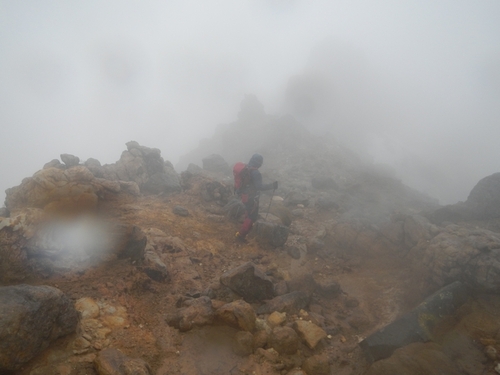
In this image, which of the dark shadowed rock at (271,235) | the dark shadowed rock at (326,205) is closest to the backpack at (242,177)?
the dark shadowed rock at (271,235)

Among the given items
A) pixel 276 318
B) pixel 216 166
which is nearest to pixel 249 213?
pixel 276 318

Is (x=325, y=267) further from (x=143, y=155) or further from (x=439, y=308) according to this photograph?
(x=143, y=155)

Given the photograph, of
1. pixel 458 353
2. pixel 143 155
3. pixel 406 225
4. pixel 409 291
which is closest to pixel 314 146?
pixel 143 155

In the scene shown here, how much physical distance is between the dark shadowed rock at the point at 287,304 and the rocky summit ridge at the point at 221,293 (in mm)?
27

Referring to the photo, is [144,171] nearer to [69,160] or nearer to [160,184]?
[160,184]

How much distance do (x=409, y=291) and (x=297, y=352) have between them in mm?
4815

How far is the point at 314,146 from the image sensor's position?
1502 inches

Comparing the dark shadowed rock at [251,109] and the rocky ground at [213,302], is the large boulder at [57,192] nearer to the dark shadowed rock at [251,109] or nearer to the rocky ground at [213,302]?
the rocky ground at [213,302]

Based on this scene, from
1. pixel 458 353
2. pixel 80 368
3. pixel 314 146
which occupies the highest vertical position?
pixel 314 146

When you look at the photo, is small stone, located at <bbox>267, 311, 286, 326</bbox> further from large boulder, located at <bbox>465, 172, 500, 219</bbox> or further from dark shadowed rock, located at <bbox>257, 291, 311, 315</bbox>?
large boulder, located at <bbox>465, 172, 500, 219</bbox>

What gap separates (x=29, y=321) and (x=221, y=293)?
354 cm

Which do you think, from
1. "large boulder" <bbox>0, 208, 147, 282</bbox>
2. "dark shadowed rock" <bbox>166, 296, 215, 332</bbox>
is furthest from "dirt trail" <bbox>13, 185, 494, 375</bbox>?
"large boulder" <bbox>0, 208, 147, 282</bbox>

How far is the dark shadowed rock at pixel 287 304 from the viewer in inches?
231

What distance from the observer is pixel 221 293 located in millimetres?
6242
